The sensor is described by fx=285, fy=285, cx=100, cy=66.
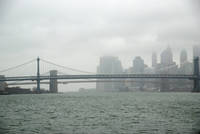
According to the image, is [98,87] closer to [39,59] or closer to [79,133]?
[39,59]

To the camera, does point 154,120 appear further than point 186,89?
No

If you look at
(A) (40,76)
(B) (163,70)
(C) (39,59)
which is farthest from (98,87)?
(A) (40,76)

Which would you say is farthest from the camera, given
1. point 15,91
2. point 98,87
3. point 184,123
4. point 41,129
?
point 98,87

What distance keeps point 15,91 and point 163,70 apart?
46356 millimetres

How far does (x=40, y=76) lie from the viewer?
223 feet

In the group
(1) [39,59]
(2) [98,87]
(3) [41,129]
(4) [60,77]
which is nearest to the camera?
(3) [41,129]

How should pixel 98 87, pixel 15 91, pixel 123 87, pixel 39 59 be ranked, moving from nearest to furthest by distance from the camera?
pixel 39 59 < pixel 15 91 < pixel 123 87 < pixel 98 87

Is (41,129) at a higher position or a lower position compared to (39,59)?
lower

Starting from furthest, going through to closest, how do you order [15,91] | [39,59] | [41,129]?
1. [15,91]
2. [39,59]
3. [41,129]

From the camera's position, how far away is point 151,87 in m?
104

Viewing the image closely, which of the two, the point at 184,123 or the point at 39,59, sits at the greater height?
the point at 39,59

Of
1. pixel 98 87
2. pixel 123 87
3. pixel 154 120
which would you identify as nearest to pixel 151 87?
pixel 123 87

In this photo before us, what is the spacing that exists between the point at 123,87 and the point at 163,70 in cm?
1834

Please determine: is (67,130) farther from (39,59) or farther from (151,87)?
(151,87)
